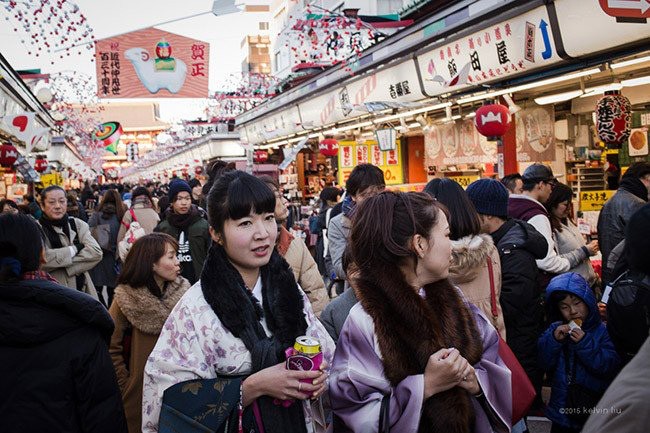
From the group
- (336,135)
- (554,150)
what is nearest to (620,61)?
(554,150)

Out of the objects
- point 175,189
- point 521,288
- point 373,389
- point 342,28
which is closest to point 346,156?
point 342,28

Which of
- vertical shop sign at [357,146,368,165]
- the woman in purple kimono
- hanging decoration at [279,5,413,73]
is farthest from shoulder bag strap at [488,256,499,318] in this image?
vertical shop sign at [357,146,368,165]

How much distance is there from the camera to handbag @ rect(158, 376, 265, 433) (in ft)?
7.19

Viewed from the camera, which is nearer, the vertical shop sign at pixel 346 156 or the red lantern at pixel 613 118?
the red lantern at pixel 613 118

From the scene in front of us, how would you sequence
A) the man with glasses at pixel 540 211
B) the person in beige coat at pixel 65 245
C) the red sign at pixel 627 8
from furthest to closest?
the person in beige coat at pixel 65 245, the red sign at pixel 627 8, the man with glasses at pixel 540 211

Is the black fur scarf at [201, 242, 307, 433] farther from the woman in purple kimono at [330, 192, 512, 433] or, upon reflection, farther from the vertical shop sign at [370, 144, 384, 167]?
the vertical shop sign at [370, 144, 384, 167]

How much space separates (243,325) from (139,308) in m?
1.67

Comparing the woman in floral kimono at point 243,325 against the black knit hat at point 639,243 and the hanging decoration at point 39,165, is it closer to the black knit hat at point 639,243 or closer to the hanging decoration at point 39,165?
the black knit hat at point 639,243

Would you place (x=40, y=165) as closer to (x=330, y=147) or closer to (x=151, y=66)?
(x=151, y=66)

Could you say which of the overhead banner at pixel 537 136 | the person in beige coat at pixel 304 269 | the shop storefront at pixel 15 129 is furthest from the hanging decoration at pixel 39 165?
the person in beige coat at pixel 304 269

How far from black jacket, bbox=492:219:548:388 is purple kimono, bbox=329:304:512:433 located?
1.60 m

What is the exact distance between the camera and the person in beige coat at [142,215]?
8.77 metres

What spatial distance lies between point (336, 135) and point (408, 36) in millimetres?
7878

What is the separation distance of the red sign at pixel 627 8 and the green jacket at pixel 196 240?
4.43 meters
